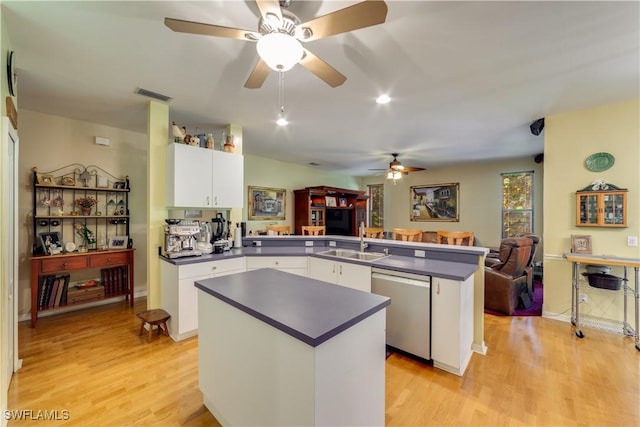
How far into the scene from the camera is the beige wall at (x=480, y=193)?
581cm

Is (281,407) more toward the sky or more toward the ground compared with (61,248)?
more toward the ground

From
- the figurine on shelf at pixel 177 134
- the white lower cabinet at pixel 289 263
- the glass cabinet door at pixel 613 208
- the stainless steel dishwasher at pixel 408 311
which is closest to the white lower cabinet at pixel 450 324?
the stainless steel dishwasher at pixel 408 311

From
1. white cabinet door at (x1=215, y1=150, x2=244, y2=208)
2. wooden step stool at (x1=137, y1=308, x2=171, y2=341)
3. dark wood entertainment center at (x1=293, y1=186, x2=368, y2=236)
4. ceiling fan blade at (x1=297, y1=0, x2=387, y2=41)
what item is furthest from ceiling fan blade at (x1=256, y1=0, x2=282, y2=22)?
dark wood entertainment center at (x1=293, y1=186, x2=368, y2=236)

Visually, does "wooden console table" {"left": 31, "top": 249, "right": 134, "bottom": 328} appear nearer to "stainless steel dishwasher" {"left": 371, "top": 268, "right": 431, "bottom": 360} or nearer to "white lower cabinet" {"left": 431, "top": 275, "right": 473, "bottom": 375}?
"stainless steel dishwasher" {"left": 371, "top": 268, "right": 431, "bottom": 360}

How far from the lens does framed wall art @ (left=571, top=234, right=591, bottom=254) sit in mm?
3127

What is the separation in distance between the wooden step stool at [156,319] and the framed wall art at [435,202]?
6427 millimetres

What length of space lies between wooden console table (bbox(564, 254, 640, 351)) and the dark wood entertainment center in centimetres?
457

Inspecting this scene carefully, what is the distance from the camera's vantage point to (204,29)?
1.41 meters

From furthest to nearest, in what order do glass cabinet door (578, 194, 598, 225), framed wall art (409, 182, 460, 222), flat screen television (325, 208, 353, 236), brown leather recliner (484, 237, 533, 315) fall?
flat screen television (325, 208, 353, 236), framed wall art (409, 182, 460, 222), brown leather recliner (484, 237, 533, 315), glass cabinet door (578, 194, 598, 225)

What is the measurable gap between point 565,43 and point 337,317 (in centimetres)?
251

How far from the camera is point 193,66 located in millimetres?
2266

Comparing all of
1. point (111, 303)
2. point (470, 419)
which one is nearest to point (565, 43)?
point (470, 419)

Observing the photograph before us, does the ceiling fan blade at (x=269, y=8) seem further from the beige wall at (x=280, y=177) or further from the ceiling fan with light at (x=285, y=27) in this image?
the beige wall at (x=280, y=177)

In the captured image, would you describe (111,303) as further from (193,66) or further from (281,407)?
(281,407)
